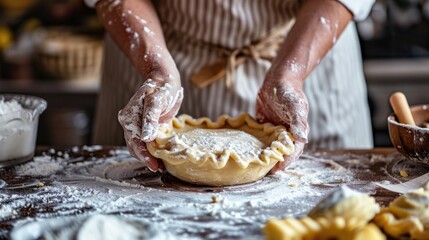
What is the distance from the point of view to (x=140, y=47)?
1805mm

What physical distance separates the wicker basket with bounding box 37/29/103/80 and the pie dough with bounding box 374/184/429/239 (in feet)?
8.69

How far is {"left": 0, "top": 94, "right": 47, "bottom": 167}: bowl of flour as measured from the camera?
67.6 inches

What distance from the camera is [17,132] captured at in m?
1.73

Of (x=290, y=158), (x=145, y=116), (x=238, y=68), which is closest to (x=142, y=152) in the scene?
(x=145, y=116)

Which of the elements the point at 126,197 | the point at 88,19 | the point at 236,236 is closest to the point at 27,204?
the point at 126,197

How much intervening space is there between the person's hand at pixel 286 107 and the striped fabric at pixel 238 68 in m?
0.42

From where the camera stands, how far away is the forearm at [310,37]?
1.76m

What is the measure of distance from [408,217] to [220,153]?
1.40 ft

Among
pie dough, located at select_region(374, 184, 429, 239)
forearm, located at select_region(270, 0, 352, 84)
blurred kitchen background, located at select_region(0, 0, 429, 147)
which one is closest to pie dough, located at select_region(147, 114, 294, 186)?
forearm, located at select_region(270, 0, 352, 84)

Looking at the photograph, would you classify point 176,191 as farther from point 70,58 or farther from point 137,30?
point 70,58

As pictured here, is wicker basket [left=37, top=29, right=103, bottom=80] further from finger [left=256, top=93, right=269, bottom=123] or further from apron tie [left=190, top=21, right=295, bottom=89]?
finger [left=256, top=93, right=269, bottom=123]

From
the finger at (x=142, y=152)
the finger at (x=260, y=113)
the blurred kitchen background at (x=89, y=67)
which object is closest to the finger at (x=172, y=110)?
the finger at (x=142, y=152)

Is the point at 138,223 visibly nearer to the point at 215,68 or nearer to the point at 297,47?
the point at 297,47

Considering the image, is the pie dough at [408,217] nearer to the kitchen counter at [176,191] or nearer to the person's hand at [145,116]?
the kitchen counter at [176,191]
